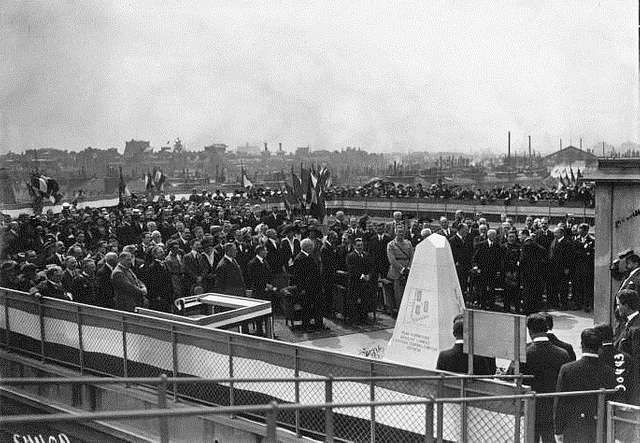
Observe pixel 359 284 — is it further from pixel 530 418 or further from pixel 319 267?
pixel 530 418

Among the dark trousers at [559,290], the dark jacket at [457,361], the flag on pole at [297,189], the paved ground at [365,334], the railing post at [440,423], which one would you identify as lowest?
the paved ground at [365,334]

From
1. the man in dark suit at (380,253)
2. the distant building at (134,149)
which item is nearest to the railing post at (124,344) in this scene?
the man in dark suit at (380,253)

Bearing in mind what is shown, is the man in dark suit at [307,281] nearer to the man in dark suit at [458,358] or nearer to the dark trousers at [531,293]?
the dark trousers at [531,293]

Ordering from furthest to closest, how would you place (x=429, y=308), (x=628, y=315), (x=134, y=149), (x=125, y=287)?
(x=134, y=149), (x=125, y=287), (x=429, y=308), (x=628, y=315)

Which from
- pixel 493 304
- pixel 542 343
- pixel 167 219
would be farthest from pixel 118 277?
pixel 167 219

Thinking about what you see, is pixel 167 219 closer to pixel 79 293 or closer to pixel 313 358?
pixel 79 293

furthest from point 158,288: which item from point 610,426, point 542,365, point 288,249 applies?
point 610,426
